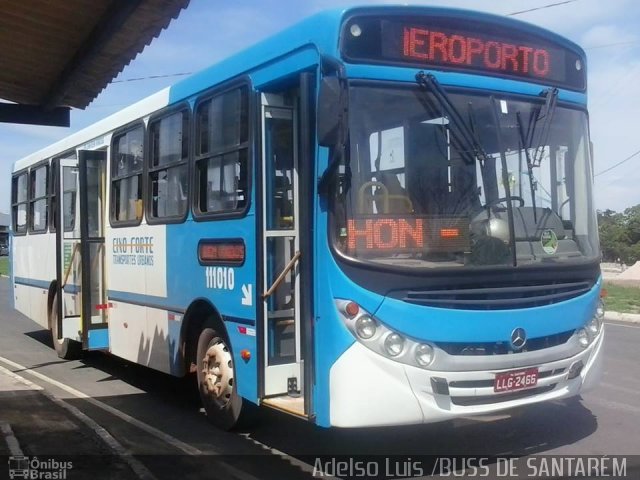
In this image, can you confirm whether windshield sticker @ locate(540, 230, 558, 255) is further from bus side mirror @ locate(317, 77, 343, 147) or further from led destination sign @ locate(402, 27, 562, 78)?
bus side mirror @ locate(317, 77, 343, 147)

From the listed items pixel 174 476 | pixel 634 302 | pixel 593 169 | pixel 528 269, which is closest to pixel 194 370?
pixel 174 476

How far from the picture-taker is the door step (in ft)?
17.2

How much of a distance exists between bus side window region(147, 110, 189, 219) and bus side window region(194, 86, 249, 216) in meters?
0.30

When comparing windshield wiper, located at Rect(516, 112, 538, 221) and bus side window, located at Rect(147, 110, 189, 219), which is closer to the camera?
windshield wiper, located at Rect(516, 112, 538, 221)

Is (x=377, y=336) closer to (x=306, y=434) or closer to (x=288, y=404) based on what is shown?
(x=288, y=404)

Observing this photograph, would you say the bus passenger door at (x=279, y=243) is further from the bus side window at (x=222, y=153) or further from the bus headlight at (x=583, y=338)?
the bus headlight at (x=583, y=338)

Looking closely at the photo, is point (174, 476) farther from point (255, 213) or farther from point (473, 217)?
point (473, 217)

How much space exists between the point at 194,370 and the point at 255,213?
2200 millimetres

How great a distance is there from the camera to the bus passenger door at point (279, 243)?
18.7 feet

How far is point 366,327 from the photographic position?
4883mm

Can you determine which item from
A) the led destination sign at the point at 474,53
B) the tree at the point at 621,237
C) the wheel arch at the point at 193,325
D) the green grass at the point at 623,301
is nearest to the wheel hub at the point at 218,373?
the wheel arch at the point at 193,325

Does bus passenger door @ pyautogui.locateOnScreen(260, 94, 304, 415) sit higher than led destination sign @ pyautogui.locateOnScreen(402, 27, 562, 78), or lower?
lower

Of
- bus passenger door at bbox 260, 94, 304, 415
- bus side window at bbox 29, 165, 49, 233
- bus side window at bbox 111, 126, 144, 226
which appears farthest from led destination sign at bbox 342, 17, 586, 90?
bus side window at bbox 29, 165, 49, 233

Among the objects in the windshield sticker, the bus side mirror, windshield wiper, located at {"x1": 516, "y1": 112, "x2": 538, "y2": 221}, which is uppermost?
the bus side mirror
